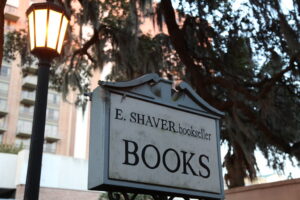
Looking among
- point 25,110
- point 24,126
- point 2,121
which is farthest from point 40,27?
point 25,110

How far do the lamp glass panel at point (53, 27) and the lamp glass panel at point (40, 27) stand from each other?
34 mm

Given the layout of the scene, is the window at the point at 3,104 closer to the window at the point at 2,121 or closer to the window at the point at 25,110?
the window at the point at 2,121

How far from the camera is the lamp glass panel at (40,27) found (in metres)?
2.90

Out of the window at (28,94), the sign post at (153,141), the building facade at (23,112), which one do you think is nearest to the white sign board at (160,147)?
the sign post at (153,141)

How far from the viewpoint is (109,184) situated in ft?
4.50

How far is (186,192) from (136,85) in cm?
44

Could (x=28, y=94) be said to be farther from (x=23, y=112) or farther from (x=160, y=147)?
(x=160, y=147)

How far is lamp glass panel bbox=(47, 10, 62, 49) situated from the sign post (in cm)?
151

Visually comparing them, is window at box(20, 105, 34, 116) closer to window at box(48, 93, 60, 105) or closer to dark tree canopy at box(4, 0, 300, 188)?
window at box(48, 93, 60, 105)

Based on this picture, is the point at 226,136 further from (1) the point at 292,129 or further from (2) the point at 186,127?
(2) the point at 186,127

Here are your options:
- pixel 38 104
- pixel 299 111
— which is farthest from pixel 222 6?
pixel 38 104

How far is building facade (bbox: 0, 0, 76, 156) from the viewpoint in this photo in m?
41.2

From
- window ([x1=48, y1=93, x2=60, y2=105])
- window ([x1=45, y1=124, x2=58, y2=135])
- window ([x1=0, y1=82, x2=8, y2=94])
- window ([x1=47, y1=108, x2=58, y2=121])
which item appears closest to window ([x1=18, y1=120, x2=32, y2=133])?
window ([x1=45, y1=124, x2=58, y2=135])

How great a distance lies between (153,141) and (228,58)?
278 inches
